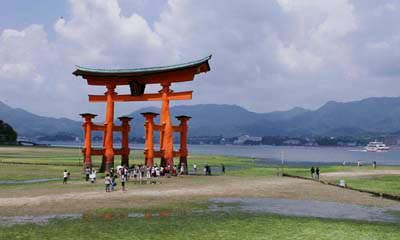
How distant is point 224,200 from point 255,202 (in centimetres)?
215

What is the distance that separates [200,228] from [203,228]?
14 cm

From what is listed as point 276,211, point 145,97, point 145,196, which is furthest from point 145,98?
point 276,211

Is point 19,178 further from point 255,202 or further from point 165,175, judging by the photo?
point 255,202

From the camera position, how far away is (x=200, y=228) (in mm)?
20000

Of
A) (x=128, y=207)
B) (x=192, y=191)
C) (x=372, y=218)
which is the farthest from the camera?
(x=192, y=191)

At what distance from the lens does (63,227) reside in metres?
19.8

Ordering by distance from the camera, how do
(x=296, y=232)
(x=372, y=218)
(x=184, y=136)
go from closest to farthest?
(x=296, y=232) < (x=372, y=218) < (x=184, y=136)

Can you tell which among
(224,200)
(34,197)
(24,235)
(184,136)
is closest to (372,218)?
(224,200)

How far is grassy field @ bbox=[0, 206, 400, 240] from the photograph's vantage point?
18406mm

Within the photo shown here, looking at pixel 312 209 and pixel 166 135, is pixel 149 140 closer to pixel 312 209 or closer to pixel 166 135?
pixel 166 135

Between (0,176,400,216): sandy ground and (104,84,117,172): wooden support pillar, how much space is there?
14093 millimetres

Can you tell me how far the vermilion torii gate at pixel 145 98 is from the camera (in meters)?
50.8

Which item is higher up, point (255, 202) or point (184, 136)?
point (184, 136)

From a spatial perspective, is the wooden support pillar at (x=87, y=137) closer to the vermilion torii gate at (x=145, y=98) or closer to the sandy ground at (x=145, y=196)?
the vermilion torii gate at (x=145, y=98)
